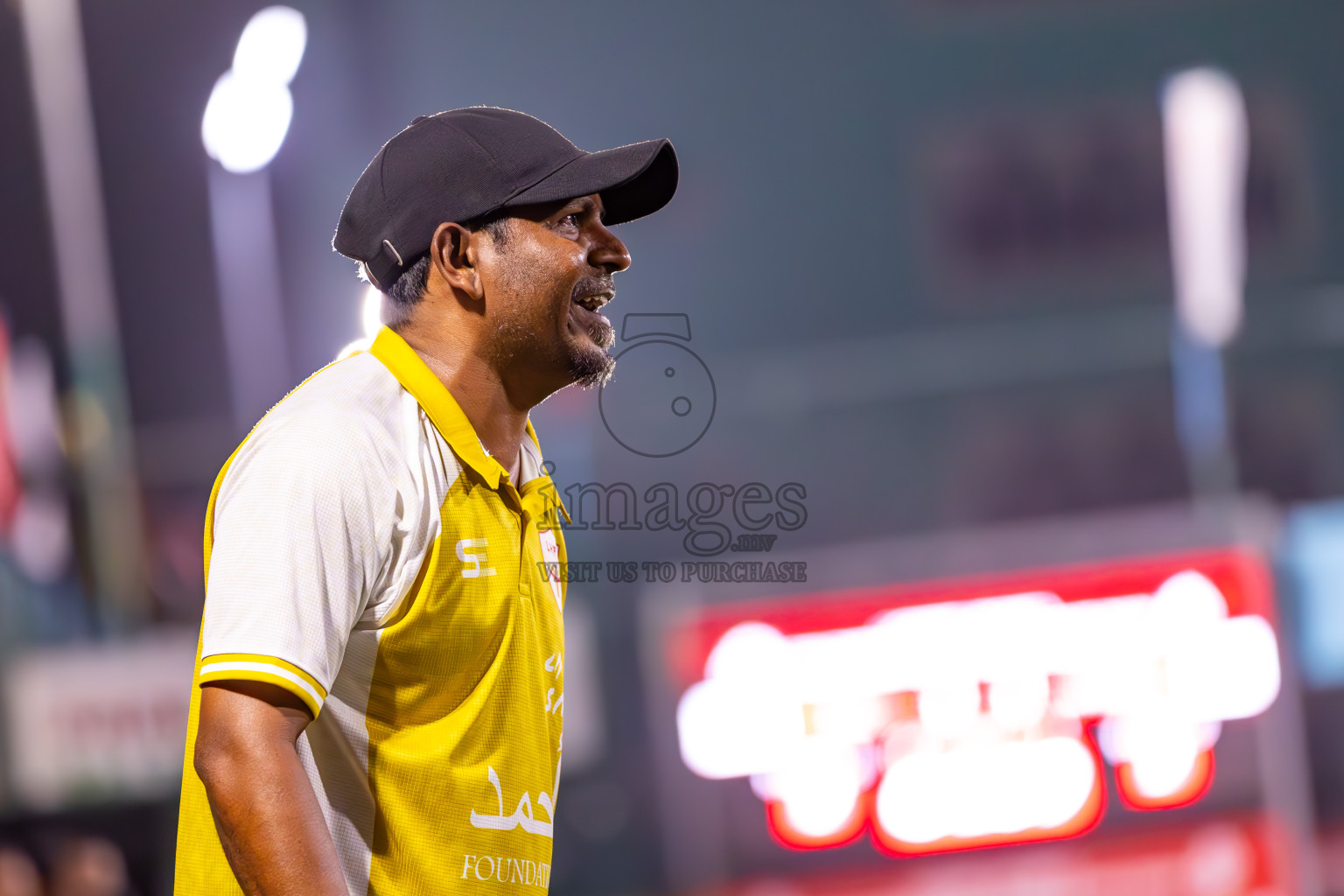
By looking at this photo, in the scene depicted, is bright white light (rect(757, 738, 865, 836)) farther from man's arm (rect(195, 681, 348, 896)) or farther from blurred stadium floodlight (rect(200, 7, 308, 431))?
man's arm (rect(195, 681, 348, 896))

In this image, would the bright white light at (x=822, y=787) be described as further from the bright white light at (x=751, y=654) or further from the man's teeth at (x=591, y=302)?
the man's teeth at (x=591, y=302)

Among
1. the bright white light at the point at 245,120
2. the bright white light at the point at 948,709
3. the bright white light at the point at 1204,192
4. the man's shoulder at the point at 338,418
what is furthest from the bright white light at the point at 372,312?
the bright white light at the point at 1204,192

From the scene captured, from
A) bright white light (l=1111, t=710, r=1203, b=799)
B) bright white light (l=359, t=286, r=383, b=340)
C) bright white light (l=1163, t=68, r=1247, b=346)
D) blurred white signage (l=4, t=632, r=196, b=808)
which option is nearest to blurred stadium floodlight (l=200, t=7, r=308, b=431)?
bright white light (l=359, t=286, r=383, b=340)

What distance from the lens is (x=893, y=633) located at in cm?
559

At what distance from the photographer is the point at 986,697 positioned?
5598mm

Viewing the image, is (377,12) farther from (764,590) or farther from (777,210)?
(764,590)

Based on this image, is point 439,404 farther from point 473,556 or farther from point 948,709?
point 948,709

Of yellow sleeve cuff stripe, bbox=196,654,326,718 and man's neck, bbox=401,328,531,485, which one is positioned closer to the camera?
yellow sleeve cuff stripe, bbox=196,654,326,718

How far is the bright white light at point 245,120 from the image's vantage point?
484 cm

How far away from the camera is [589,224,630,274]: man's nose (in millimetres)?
1668

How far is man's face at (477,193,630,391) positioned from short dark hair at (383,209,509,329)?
0.04 feet

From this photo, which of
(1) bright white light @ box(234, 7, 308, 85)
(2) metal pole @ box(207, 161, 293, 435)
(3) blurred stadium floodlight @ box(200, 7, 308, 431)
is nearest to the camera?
(1) bright white light @ box(234, 7, 308, 85)

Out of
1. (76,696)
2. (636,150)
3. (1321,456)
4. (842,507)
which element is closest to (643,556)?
(842,507)

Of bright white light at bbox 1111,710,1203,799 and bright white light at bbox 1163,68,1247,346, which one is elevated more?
bright white light at bbox 1163,68,1247,346
